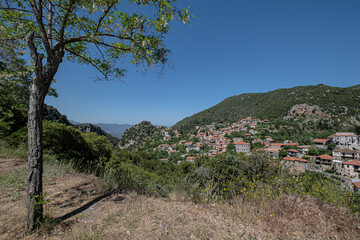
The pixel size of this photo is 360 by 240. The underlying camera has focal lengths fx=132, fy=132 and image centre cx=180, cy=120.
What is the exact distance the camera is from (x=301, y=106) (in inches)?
A: 2274

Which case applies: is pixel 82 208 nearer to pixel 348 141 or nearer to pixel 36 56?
pixel 36 56

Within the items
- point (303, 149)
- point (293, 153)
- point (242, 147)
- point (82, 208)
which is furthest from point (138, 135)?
point (82, 208)

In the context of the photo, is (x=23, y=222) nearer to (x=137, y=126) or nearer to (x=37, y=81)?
(x=37, y=81)

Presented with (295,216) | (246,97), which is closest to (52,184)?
(295,216)

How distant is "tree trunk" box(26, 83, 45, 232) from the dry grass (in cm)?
19

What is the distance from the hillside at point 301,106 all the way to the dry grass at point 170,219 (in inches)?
2828

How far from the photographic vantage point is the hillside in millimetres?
51688

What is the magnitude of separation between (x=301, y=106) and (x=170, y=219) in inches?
3043

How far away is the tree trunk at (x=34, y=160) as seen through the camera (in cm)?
187

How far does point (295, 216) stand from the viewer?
2.31m

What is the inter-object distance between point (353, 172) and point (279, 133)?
26.4m

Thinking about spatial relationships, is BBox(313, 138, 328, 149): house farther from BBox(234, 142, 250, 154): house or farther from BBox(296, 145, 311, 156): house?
BBox(234, 142, 250, 154): house

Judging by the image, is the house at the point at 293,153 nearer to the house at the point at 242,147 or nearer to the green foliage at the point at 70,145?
the house at the point at 242,147

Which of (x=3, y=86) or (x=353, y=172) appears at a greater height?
(x=3, y=86)
